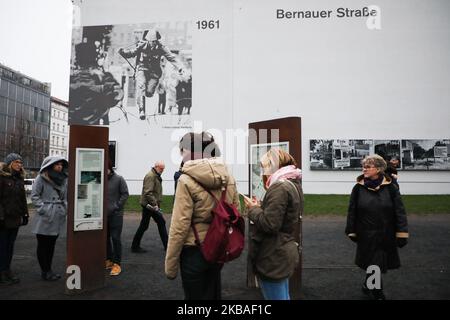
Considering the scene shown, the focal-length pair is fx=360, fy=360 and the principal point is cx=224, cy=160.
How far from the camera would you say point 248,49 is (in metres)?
21.1

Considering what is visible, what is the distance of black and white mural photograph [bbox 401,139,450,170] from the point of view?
778 inches

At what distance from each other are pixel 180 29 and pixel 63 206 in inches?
701

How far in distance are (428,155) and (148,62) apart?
16.7 m

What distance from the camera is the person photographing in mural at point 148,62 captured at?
69.8 feet

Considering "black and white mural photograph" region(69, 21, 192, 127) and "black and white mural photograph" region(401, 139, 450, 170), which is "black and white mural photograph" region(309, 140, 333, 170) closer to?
"black and white mural photograph" region(401, 139, 450, 170)

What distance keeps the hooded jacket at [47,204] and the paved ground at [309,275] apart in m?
0.89

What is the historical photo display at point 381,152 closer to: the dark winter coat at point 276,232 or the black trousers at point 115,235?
the black trousers at point 115,235

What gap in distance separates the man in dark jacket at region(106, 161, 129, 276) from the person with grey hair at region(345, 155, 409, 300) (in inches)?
157

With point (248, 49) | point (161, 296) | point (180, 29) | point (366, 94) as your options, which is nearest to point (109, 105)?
point (180, 29)

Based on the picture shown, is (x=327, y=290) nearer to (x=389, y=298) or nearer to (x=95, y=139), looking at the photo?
(x=389, y=298)

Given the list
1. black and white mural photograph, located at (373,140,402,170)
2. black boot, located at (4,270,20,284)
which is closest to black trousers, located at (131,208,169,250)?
black boot, located at (4,270,20,284)

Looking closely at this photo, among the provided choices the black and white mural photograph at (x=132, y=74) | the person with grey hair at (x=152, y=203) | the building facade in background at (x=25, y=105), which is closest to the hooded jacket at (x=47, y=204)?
the person with grey hair at (x=152, y=203)

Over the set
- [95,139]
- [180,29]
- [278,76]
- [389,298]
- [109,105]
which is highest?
[180,29]

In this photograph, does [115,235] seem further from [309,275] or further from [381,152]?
[381,152]
